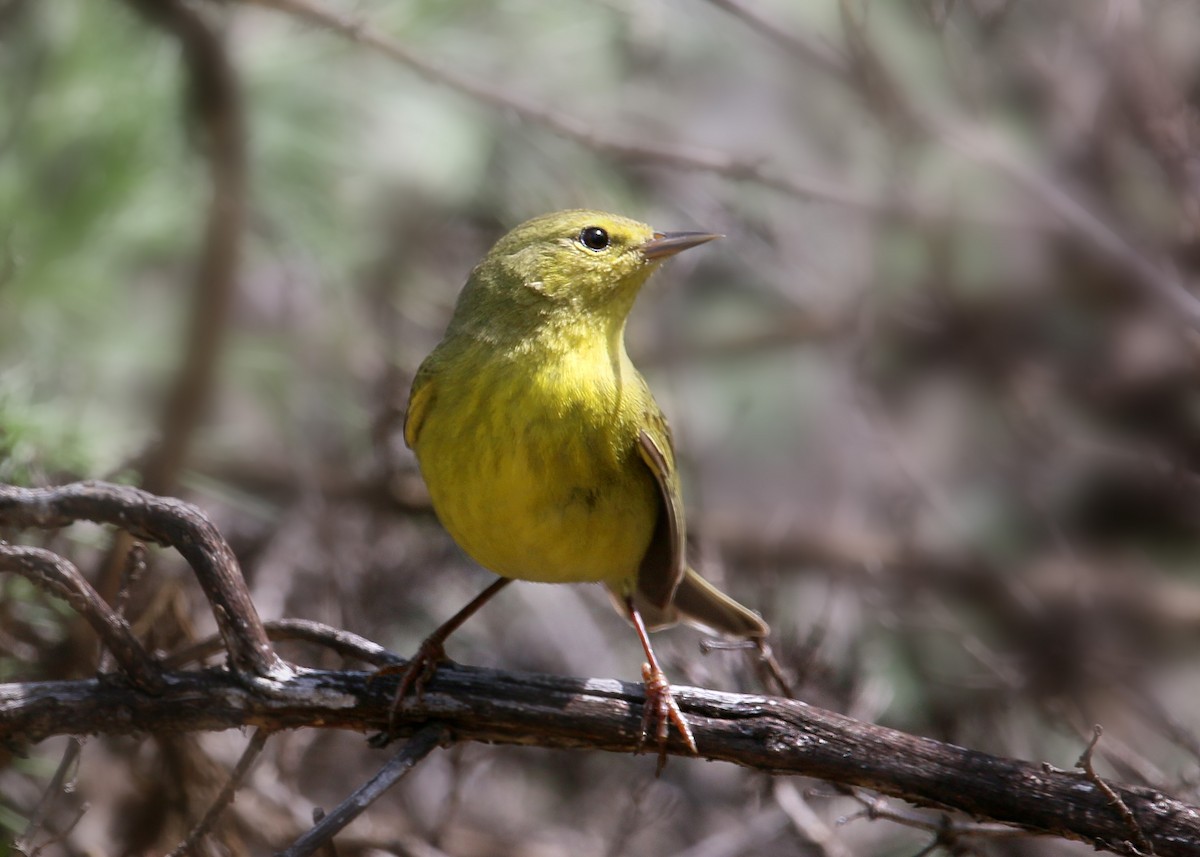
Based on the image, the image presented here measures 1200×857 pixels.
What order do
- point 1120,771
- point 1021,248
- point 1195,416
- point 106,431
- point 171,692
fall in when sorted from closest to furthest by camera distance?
1. point 171,692
2. point 1120,771
3. point 106,431
4. point 1195,416
5. point 1021,248

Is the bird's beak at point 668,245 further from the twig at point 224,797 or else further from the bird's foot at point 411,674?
the twig at point 224,797

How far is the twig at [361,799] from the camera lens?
8.46 ft

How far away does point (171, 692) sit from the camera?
111 inches

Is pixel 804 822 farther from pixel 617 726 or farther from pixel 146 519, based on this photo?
pixel 146 519

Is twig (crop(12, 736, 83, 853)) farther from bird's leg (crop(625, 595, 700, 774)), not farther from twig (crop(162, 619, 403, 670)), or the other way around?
bird's leg (crop(625, 595, 700, 774))

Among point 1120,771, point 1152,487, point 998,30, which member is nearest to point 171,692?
point 1120,771

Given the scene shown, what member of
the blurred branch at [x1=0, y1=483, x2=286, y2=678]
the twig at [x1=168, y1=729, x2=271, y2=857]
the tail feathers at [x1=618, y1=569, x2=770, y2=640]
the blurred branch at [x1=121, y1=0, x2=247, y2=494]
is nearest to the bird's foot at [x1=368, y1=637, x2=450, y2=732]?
the twig at [x1=168, y1=729, x2=271, y2=857]

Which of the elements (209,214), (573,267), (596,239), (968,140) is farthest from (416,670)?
(968,140)

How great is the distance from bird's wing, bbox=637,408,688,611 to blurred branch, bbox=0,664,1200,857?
525 millimetres

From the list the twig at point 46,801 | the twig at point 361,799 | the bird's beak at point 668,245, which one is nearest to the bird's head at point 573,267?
the bird's beak at point 668,245

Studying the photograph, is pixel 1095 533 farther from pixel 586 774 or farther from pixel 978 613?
pixel 586 774

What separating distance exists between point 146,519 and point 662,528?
1.41 m

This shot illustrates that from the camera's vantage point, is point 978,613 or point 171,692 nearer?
point 171,692

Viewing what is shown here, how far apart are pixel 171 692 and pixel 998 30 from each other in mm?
4171
